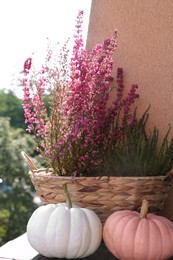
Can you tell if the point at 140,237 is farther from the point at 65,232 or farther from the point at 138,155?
the point at 138,155

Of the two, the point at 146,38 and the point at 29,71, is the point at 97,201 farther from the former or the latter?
the point at 146,38

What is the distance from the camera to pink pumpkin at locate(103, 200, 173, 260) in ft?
5.76

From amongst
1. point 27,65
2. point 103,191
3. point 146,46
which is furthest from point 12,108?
point 103,191

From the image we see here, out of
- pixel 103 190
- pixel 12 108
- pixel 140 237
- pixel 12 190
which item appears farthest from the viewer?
pixel 12 108

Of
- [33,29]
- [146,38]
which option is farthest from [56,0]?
[146,38]

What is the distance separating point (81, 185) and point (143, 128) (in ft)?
1.42

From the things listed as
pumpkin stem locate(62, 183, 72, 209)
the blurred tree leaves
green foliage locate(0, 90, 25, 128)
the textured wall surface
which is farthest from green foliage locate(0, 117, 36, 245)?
pumpkin stem locate(62, 183, 72, 209)

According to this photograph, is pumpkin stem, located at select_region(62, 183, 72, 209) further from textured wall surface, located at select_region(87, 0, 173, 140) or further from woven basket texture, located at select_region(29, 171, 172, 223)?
textured wall surface, located at select_region(87, 0, 173, 140)

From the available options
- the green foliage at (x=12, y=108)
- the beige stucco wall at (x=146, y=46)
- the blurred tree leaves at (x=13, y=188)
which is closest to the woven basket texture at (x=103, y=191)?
the beige stucco wall at (x=146, y=46)

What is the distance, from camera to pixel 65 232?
1.78 meters

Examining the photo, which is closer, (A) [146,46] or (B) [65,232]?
(B) [65,232]

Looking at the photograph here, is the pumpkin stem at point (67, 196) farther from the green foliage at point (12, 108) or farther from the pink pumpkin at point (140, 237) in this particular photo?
the green foliage at point (12, 108)

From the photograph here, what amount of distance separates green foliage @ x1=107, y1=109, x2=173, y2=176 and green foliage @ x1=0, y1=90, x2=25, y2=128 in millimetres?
9099

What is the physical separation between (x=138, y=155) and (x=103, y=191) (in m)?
0.20
